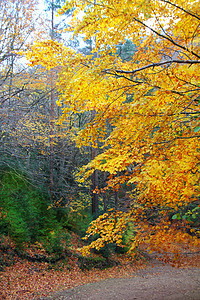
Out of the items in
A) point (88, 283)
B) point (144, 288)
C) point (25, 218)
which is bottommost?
point (144, 288)

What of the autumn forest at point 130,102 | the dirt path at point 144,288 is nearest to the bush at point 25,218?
the autumn forest at point 130,102

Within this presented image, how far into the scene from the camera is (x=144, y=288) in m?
8.81

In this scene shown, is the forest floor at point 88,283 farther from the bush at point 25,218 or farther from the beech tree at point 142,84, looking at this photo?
the beech tree at point 142,84

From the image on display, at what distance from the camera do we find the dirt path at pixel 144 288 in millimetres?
7594

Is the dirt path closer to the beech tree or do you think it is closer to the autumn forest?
the autumn forest

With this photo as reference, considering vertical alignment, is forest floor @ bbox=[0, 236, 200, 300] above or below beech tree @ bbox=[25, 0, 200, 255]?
below

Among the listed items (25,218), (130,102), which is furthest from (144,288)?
(130,102)

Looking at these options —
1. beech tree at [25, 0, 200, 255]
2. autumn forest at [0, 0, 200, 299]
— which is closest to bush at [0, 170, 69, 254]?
autumn forest at [0, 0, 200, 299]

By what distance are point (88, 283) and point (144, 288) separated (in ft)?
6.90

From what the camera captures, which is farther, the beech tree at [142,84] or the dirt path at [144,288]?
the dirt path at [144,288]

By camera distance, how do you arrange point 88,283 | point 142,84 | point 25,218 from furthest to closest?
point 25,218 → point 88,283 → point 142,84

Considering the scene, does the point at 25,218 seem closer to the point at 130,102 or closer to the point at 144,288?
the point at 144,288

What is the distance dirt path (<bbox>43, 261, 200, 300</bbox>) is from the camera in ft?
24.9

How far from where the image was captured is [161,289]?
8.74 meters
